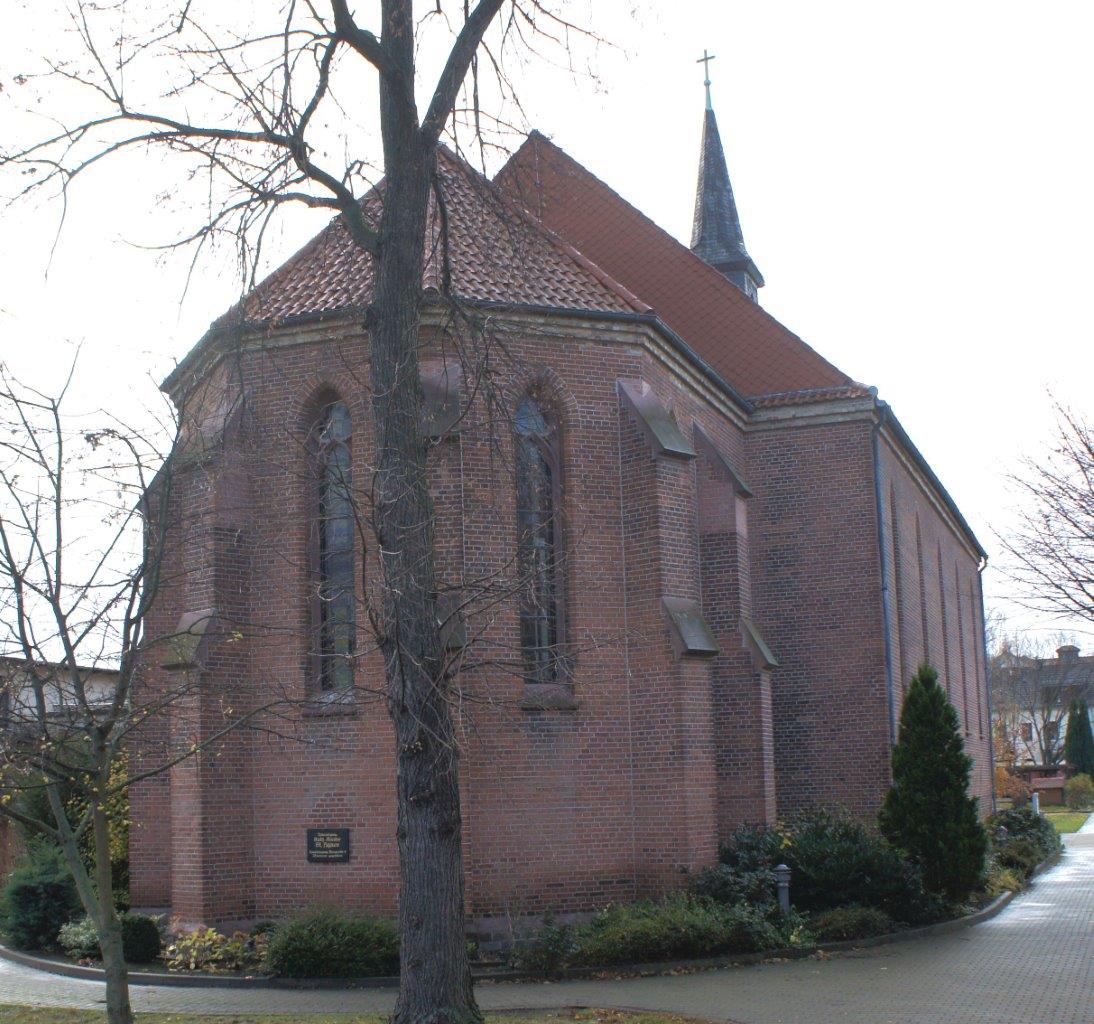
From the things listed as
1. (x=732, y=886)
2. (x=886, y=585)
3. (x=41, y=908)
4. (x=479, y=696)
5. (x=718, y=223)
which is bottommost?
(x=41, y=908)

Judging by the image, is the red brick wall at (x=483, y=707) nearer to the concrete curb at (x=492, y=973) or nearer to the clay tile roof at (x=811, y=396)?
the concrete curb at (x=492, y=973)

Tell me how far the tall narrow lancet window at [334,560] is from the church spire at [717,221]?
49.8 feet

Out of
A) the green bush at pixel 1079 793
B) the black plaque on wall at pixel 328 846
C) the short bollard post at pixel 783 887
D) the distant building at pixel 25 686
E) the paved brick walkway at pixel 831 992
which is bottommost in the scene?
the green bush at pixel 1079 793

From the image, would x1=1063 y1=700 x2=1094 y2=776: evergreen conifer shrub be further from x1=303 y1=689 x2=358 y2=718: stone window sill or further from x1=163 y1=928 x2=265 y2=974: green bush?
x1=163 y1=928 x2=265 y2=974: green bush

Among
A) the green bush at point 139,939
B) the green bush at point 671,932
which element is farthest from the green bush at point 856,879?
the green bush at point 139,939

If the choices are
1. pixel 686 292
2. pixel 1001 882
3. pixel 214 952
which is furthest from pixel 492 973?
pixel 686 292

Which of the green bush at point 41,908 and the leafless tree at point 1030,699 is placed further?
the leafless tree at point 1030,699

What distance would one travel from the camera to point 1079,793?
5397cm

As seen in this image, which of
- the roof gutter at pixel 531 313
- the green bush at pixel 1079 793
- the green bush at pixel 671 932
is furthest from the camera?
the green bush at pixel 1079 793

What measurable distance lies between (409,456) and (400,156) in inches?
104

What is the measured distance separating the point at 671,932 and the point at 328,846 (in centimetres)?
416

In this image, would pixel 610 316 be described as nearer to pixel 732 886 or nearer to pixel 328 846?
pixel 732 886

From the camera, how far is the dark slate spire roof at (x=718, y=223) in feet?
97.4

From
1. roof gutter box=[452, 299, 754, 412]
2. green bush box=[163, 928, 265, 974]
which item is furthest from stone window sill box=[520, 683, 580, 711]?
roof gutter box=[452, 299, 754, 412]
